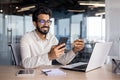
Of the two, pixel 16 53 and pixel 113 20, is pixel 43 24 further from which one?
pixel 113 20

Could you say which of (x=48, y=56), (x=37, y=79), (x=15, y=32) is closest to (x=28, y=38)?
(x=48, y=56)

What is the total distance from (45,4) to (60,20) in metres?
0.57

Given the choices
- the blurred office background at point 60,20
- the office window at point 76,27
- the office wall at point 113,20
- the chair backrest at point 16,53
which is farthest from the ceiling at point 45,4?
the chair backrest at point 16,53

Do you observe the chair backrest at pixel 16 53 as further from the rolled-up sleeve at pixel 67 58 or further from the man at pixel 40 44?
the rolled-up sleeve at pixel 67 58

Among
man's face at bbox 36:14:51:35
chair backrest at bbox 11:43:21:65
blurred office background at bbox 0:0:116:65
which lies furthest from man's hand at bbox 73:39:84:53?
blurred office background at bbox 0:0:116:65

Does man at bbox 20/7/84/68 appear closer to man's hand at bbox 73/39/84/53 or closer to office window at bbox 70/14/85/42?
man's hand at bbox 73/39/84/53

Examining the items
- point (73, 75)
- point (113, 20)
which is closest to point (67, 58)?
point (73, 75)

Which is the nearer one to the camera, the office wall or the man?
the man

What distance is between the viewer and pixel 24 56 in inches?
86.9

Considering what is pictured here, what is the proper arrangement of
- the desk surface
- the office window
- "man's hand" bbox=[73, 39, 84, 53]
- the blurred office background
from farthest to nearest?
the office window
the blurred office background
"man's hand" bbox=[73, 39, 84, 53]
the desk surface

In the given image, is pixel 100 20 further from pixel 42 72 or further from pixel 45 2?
pixel 42 72

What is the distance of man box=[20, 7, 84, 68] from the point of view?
2113 mm

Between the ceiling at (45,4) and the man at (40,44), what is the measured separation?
384cm

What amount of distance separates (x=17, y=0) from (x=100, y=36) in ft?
7.59
